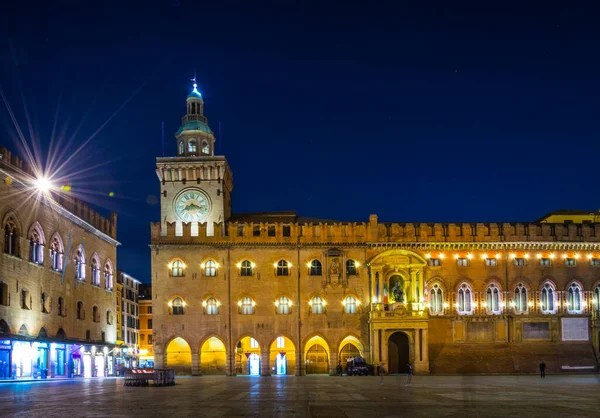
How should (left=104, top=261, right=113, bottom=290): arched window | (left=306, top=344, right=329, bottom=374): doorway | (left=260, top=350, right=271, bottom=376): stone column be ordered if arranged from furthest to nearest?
1. (left=104, top=261, right=113, bottom=290): arched window
2. (left=306, top=344, right=329, bottom=374): doorway
3. (left=260, top=350, right=271, bottom=376): stone column

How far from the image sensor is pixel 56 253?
59.4 meters

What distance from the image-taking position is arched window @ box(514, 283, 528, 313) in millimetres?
69312

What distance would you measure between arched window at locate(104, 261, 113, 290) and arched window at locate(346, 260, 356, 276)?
22249 millimetres

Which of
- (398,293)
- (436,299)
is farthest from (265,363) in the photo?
(436,299)

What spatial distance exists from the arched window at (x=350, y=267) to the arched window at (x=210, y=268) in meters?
11.5

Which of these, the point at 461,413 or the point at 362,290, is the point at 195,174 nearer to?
the point at 362,290

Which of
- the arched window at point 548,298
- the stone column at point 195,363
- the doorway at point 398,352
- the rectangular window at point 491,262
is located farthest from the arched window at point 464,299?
the stone column at point 195,363

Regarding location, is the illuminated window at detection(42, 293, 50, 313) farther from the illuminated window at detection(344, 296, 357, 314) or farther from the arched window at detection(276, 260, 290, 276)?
the illuminated window at detection(344, 296, 357, 314)

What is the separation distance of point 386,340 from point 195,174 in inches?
983

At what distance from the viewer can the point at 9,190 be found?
50.9 metres

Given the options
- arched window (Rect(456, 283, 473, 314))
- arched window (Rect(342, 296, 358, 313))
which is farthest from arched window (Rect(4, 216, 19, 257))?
arched window (Rect(456, 283, 473, 314))

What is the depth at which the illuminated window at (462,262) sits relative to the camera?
6944cm

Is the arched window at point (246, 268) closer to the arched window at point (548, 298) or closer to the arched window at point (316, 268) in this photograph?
the arched window at point (316, 268)

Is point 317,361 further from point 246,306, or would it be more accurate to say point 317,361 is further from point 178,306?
point 178,306
